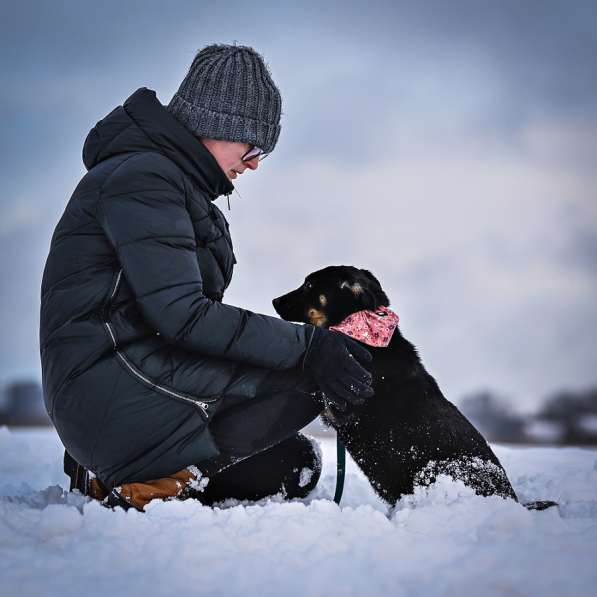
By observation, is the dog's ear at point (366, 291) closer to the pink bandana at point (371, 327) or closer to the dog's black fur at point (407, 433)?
the dog's black fur at point (407, 433)

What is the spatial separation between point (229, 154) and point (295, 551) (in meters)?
1.80

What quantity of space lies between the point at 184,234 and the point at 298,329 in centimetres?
62

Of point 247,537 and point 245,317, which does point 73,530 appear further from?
point 245,317

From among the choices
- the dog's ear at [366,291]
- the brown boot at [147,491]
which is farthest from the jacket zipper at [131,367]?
the dog's ear at [366,291]

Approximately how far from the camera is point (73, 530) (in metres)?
2.15

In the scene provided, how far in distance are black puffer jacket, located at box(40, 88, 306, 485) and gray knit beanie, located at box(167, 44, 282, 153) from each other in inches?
8.2

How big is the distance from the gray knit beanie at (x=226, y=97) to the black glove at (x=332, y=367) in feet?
3.27

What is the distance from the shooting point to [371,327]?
3438mm

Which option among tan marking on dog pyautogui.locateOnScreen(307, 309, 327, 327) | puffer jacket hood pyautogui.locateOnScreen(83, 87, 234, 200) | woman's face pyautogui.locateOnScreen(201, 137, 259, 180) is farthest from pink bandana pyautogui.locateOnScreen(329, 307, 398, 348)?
puffer jacket hood pyautogui.locateOnScreen(83, 87, 234, 200)

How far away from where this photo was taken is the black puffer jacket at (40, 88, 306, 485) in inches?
99.3

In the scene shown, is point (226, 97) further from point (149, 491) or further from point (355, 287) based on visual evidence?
point (149, 491)

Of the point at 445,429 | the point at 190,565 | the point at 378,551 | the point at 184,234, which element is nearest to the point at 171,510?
the point at 190,565

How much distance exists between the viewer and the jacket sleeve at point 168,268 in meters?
2.50

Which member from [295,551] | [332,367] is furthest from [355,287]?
[295,551]
